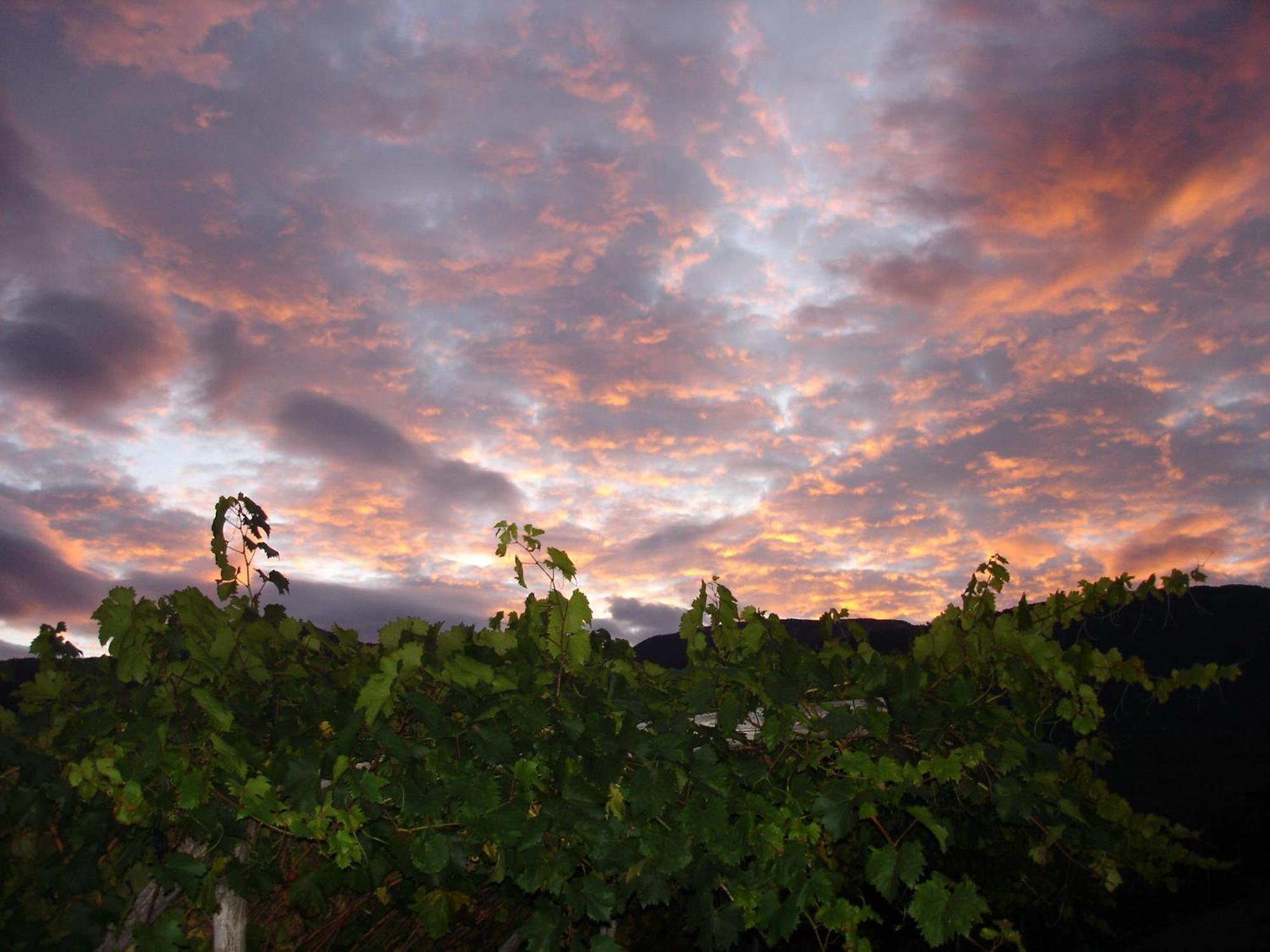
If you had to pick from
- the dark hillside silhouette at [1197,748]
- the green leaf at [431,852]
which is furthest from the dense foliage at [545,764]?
the dark hillside silhouette at [1197,748]

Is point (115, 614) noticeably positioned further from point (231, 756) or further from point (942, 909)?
point (942, 909)

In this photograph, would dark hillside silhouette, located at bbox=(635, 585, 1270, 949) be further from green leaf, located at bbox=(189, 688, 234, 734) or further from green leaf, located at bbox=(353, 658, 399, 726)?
green leaf, located at bbox=(189, 688, 234, 734)

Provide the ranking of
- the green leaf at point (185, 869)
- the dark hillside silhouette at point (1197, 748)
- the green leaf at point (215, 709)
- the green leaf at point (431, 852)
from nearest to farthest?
1. the green leaf at point (431, 852)
2. the green leaf at point (215, 709)
3. the green leaf at point (185, 869)
4. the dark hillside silhouette at point (1197, 748)

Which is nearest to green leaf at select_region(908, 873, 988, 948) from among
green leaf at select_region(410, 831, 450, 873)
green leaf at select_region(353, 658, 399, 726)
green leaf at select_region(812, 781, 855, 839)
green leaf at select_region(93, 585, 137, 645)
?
green leaf at select_region(812, 781, 855, 839)

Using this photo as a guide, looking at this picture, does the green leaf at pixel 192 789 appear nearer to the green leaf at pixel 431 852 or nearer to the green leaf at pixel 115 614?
the green leaf at pixel 115 614

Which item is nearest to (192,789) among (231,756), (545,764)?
(231,756)

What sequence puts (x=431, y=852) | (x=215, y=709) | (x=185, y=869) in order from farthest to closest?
(x=185, y=869), (x=215, y=709), (x=431, y=852)

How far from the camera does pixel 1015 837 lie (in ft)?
21.0

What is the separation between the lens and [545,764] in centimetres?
334

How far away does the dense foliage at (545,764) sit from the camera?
10.8 feet

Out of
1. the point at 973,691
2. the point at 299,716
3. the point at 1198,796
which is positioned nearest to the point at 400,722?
the point at 299,716

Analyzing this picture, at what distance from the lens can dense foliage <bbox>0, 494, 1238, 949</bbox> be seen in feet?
10.8

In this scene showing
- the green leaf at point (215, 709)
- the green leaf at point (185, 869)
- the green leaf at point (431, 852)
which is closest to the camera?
the green leaf at point (431, 852)

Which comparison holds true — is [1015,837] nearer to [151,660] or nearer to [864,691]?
[864,691]
